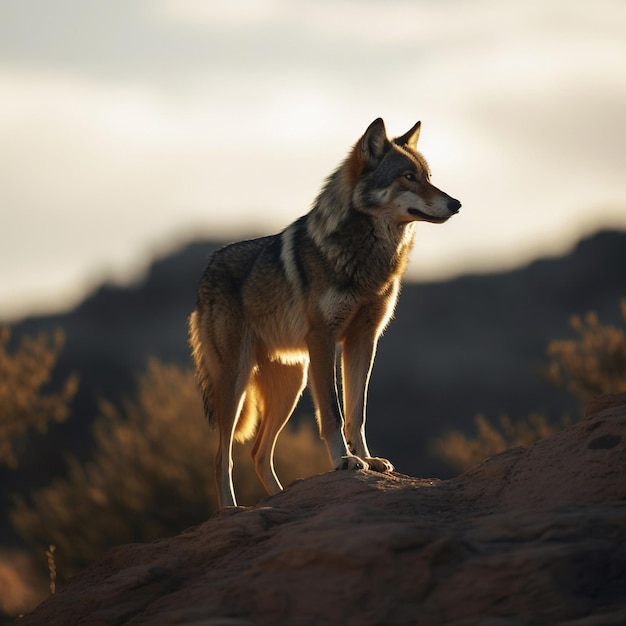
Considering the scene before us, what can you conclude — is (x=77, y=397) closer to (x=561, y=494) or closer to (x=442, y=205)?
(x=442, y=205)

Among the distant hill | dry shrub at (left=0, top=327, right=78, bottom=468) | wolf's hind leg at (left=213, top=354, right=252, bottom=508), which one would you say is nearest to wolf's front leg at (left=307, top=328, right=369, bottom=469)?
wolf's hind leg at (left=213, top=354, right=252, bottom=508)

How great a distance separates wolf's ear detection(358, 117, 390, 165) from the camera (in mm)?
7055

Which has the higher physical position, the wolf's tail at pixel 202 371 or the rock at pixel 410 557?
the wolf's tail at pixel 202 371

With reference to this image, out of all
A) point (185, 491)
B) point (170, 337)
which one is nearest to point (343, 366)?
point (185, 491)

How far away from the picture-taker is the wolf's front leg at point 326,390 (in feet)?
21.5

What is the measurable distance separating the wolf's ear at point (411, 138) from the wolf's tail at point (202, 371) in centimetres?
197

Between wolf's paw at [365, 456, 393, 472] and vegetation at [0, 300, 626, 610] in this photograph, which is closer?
wolf's paw at [365, 456, 393, 472]

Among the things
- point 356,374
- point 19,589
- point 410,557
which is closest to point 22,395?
point 19,589

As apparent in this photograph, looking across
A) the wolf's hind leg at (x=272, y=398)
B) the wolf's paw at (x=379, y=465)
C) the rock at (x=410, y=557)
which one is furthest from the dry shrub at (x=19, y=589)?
the rock at (x=410, y=557)

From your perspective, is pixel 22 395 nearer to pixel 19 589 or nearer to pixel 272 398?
pixel 19 589

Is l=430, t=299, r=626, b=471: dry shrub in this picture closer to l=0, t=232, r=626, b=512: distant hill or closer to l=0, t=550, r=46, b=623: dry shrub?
l=0, t=550, r=46, b=623: dry shrub

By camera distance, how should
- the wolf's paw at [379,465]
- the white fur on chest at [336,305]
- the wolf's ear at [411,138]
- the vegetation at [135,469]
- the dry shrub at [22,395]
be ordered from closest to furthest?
1. the wolf's paw at [379,465]
2. the white fur on chest at [336,305]
3. the wolf's ear at [411,138]
4. the dry shrub at [22,395]
5. the vegetation at [135,469]

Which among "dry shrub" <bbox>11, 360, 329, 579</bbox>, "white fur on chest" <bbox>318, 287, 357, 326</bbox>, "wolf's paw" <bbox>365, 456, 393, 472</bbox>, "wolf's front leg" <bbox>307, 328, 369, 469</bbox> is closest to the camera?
"wolf's paw" <bbox>365, 456, 393, 472</bbox>

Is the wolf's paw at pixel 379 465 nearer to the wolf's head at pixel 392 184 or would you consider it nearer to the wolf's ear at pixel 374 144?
the wolf's head at pixel 392 184
